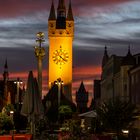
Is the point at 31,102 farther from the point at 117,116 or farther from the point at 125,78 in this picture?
the point at 125,78

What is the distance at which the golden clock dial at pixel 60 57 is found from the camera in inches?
6219

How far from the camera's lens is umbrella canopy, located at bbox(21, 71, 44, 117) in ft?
97.6

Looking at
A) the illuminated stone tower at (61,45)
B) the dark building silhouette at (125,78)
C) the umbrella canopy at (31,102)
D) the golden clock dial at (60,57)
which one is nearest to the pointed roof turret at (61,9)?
the illuminated stone tower at (61,45)

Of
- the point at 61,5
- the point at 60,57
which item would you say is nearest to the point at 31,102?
the point at 60,57

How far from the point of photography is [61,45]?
161m

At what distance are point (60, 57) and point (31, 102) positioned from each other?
128 metres

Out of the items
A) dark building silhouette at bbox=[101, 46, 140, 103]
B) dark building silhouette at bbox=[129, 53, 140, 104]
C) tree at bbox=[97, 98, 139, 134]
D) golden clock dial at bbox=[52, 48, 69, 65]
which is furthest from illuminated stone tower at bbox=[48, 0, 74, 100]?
tree at bbox=[97, 98, 139, 134]

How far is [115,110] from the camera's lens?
43562mm

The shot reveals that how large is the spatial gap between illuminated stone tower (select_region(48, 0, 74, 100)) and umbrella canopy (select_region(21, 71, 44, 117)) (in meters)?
123

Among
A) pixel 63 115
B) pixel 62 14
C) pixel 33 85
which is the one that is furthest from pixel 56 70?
pixel 33 85

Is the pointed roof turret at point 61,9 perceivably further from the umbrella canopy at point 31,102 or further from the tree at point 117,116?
the umbrella canopy at point 31,102

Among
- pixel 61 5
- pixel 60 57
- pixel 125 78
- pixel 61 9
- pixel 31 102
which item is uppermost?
pixel 61 5

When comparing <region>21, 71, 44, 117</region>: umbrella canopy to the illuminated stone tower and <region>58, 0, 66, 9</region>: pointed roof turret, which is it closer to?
the illuminated stone tower

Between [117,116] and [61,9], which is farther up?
[61,9]
